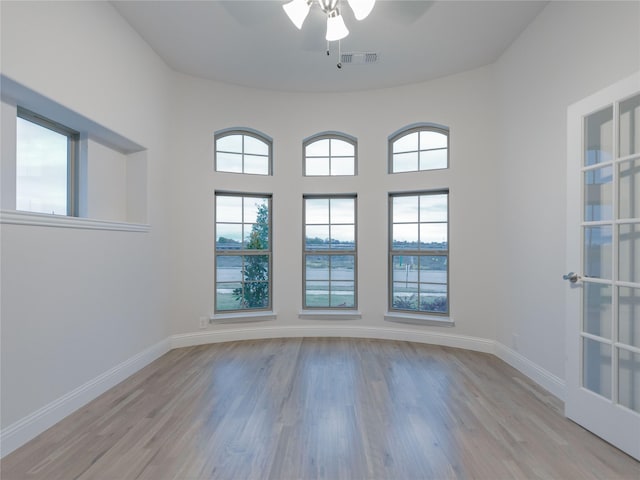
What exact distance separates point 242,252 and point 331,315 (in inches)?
57.2

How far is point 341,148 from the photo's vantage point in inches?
182

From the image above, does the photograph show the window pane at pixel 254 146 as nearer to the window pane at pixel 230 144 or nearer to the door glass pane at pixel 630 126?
the window pane at pixel 230 144

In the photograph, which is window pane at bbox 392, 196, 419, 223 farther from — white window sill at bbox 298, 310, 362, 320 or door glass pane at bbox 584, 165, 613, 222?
door glass pane at bbox 584, 165, 613, 222

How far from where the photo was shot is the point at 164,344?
3857mm

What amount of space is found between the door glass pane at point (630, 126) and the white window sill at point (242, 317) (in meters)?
3.80

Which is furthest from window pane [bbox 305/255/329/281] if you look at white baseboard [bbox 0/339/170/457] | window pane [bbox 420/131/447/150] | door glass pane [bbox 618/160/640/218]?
door glass pane [bbox 618/160/640/218]

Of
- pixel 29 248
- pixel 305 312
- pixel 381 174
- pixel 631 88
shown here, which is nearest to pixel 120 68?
pixel 29 248

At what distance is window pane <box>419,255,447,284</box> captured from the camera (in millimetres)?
4258

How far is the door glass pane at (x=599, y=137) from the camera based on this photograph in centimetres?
218

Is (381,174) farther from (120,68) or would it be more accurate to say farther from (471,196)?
(120,68)

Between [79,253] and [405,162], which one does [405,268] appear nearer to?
[405,162]

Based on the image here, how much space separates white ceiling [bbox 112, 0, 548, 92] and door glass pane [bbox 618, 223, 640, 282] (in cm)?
213

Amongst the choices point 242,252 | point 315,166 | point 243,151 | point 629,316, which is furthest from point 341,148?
point 629,316

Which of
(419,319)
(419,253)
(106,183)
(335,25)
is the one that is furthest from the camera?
(419,253)
